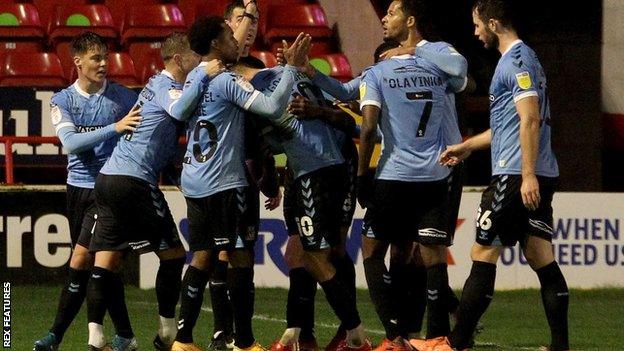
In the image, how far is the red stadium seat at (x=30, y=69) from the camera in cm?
1439

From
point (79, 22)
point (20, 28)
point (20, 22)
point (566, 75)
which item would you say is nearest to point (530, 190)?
point (566, 75)

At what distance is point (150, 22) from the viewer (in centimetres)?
1553

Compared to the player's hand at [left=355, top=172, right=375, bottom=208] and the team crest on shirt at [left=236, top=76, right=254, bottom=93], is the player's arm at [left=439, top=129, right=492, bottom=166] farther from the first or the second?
the team crest on shirt at [left=236, top=76, right=254, bottom=93]

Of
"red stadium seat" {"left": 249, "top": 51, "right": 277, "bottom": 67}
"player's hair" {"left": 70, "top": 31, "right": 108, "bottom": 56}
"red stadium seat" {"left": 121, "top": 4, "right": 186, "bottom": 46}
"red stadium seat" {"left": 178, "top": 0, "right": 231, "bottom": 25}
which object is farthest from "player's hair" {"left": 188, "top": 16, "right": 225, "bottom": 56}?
"red stadium seat" {"left": 178, "top": 0, "right": 231, "bottom": 25}

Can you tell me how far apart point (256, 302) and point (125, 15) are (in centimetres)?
515

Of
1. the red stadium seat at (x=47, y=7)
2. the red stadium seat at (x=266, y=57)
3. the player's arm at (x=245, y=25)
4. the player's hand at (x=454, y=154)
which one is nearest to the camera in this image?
the player's hand at (x=454, y=154)

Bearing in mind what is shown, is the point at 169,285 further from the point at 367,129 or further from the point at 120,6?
the point at 120,6

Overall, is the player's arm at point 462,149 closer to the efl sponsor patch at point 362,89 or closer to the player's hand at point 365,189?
the player's hand at point 365,189

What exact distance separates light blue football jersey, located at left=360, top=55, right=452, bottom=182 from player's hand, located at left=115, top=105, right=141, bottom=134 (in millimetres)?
1277

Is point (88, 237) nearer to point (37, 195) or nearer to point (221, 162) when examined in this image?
point (221, 162)

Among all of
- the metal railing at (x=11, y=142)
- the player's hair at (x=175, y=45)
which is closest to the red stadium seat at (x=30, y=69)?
the metal railing at (x=11, y=142)

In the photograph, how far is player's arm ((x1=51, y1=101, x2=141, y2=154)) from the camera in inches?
326

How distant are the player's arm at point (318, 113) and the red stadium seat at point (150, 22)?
7.30m

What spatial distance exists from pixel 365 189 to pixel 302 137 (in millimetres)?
458
